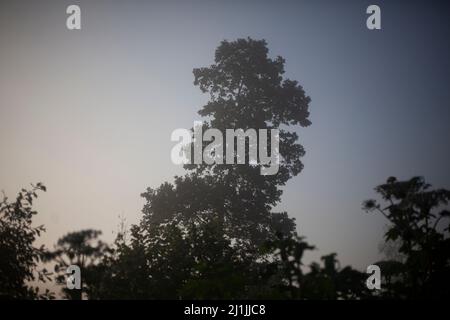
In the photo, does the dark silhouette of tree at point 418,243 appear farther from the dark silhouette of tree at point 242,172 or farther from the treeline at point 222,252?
the dark silhouette of tree at point 242,172

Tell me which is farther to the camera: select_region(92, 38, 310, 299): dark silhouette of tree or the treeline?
select_region(92, 38, 310, 299): dark silhouette of tree

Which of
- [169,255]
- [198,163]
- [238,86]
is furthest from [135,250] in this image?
[238,86]

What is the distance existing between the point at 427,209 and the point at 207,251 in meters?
5.01

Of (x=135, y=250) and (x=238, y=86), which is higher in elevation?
(x=238, y=86)

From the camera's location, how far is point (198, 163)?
16.8 m

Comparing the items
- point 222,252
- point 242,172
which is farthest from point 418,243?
point 242,172

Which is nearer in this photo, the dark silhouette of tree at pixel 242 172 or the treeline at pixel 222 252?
the treeline at pixel 222 252

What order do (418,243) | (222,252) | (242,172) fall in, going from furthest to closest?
(242,172) < (222,252) < (418,243)

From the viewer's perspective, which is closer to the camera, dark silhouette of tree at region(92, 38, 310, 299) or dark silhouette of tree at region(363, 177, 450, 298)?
dark silhouette of tree at region(363, 177, 450, 298)

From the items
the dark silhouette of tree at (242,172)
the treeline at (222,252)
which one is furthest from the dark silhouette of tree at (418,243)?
the dark silhouette of tree at (242,172)

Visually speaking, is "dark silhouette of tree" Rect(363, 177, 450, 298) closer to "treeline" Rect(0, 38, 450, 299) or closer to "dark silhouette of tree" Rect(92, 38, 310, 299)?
"treeline" Rect(0, 38, 450, 299)

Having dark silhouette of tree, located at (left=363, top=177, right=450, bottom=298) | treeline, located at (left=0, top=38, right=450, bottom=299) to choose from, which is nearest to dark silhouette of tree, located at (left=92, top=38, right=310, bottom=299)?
treeline, located at (left=0, top=38, right=450, bottom=299)

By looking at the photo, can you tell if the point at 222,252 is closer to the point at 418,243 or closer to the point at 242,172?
the point at 418,243
